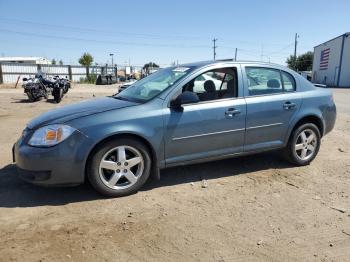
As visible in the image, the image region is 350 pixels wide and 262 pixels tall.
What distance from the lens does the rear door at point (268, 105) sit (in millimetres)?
5016

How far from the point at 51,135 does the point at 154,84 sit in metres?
1.69

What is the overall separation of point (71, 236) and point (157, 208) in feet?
3.37

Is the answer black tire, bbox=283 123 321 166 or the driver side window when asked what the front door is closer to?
the driver side window

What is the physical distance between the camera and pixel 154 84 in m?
5.09

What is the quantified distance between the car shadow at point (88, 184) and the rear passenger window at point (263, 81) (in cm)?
119

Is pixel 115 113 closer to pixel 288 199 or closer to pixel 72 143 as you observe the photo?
pixel 72 143

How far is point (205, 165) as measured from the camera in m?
5.55

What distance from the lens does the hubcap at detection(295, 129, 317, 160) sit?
555cm

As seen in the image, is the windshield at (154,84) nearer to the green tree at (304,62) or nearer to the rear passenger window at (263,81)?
the rear passenger window at (263,81)

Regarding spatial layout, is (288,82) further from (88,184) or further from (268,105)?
(88,184)

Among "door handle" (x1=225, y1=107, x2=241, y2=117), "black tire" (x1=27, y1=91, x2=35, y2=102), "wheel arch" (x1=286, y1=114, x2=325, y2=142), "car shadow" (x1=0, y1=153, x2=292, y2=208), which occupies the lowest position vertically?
"black tire" (x1=27, y1=91, x2=35, y2=102)

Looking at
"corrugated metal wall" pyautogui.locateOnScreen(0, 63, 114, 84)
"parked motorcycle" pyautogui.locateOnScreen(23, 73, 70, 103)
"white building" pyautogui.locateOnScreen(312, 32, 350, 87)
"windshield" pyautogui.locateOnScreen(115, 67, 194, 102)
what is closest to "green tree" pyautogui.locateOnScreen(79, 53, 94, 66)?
"corrugated metal wall" pyautogui.locateOnScreen(0, 63, 114, 84)

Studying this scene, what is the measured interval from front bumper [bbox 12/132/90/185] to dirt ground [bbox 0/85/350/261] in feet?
1.01

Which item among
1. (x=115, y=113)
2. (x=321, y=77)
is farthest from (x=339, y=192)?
(x=321, y=77)
